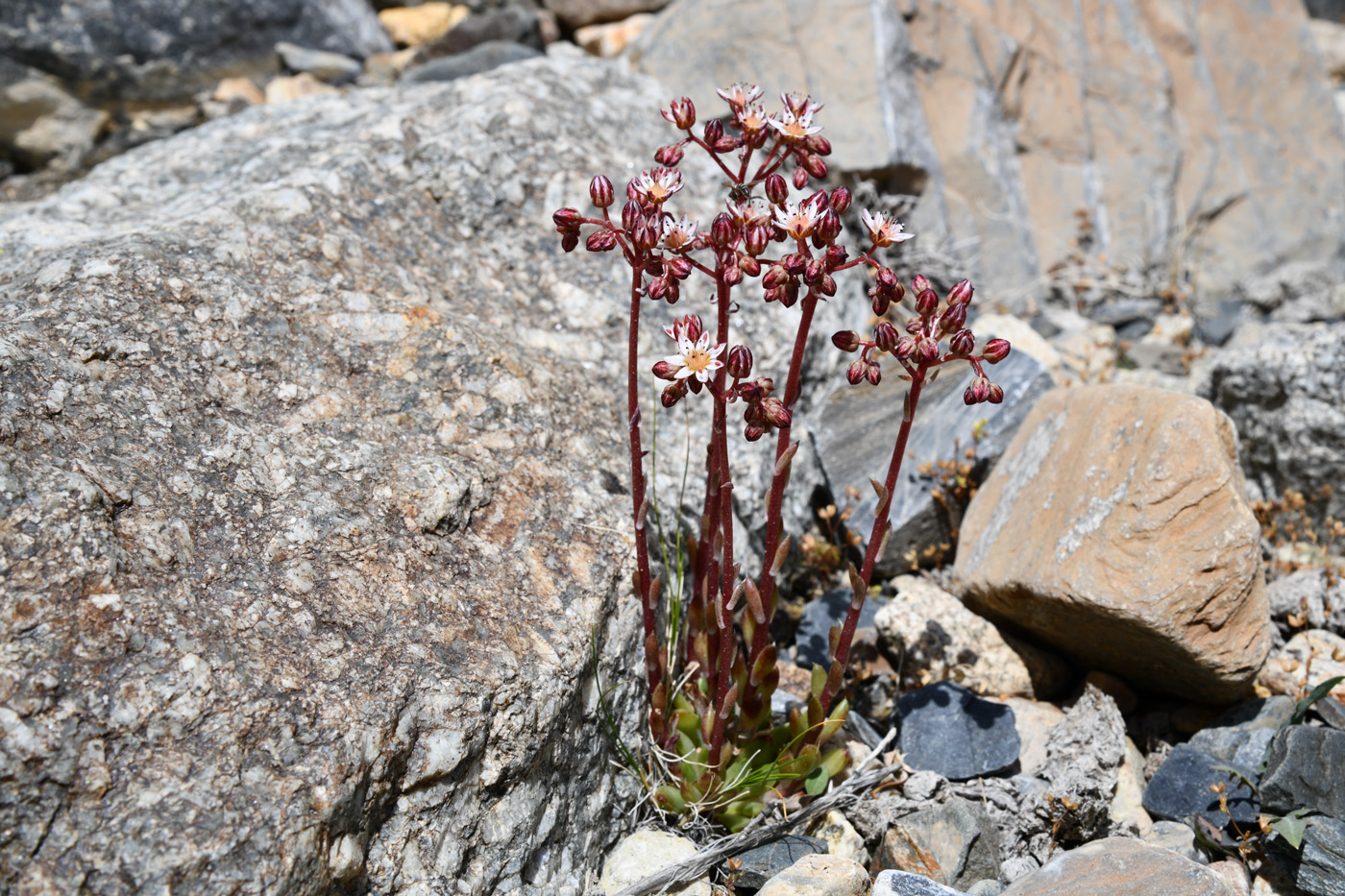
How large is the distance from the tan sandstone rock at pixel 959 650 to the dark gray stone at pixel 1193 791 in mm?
583

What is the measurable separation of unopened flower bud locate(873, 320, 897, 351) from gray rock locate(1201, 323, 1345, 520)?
10.5 ft

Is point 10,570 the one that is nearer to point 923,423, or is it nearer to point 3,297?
point 3,297

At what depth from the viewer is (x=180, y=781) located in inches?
82.6

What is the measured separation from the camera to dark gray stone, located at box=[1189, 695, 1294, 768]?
3.43m

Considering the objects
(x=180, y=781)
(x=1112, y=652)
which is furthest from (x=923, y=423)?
(x=180, y=781)

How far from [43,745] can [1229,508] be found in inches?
145

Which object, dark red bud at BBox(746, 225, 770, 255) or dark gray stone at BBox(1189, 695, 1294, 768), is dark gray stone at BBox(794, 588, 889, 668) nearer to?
dark gray stone at BBox(1189, 695, 1294, 768)

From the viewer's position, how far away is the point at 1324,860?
292 cm

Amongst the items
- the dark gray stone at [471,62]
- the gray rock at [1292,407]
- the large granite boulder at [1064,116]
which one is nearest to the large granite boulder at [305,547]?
the large granite boulder at [1064,116]

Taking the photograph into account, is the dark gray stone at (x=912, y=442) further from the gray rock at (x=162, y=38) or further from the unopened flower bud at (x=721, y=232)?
the gray rock at (x=162, y=38)

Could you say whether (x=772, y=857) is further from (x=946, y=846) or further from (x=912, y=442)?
(x=912, y=442)

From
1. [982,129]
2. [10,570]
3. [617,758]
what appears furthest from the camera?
[982,129]

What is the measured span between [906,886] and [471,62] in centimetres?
617

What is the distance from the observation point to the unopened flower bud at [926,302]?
8.27 ft
